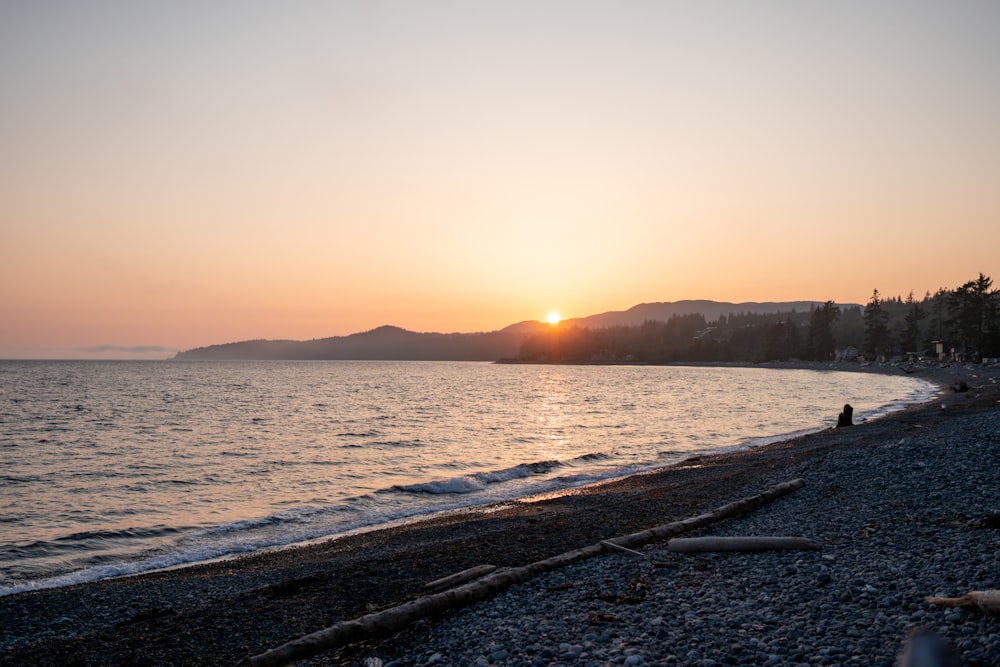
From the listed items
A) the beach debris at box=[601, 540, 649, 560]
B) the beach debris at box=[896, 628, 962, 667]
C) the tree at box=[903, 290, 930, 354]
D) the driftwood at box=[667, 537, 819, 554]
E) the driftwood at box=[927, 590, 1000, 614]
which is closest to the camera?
the beach debris at box=[896, 628, 962, 667]

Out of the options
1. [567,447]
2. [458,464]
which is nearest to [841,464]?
[458,464]

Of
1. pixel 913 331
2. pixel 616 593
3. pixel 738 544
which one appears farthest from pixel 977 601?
pixel 913 331

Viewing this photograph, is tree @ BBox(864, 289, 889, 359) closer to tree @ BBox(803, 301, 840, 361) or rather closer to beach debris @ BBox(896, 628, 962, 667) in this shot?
tree @ BBox(803, 301, 840, 361)

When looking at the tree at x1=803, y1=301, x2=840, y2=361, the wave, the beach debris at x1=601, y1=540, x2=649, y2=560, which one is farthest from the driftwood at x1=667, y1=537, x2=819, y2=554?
the tree at x1=803, y1=301, x2=840, y2=361

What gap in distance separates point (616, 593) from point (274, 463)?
25485mm

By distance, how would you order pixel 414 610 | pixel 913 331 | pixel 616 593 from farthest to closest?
pixel 913 331, pixel 616 593, pixel 414 610

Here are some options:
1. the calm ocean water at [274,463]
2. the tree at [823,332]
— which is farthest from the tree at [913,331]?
the calm ocean water at [274,463]

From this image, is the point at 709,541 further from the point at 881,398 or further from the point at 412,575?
the point at 881,398

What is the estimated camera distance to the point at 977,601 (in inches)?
271

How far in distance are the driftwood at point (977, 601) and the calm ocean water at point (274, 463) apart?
621 inches


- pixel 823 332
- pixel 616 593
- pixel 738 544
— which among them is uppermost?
pixel 823 332

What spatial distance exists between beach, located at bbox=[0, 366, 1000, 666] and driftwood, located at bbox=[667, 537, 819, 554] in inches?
9.3

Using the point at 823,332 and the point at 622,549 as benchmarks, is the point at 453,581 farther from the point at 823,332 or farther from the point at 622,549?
the point at 823,332

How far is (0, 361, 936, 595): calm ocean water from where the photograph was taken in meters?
18.4
